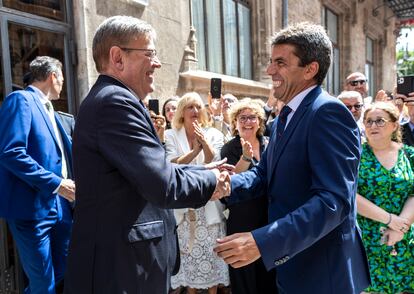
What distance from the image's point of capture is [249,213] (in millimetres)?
3111

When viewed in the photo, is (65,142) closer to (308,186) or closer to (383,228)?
(308,186)

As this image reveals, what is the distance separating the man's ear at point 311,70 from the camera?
1618 millimetres

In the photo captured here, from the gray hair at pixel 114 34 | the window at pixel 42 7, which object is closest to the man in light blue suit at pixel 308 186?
the gray hair at pixel 114 34

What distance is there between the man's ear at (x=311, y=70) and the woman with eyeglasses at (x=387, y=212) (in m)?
1.36

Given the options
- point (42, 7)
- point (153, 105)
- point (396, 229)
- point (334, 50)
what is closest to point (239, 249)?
point (396, 229)

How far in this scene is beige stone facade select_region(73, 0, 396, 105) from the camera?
3.96 meters

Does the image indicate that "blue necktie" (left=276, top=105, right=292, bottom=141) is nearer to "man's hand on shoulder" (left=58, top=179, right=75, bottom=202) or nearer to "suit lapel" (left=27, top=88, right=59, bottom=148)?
"man's hand on shoulder" (left=58, top=179, right=75, bottom=202)

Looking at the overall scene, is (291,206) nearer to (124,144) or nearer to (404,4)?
(124,144)

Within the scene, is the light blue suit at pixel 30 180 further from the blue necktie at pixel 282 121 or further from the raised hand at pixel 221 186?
the blue necktie at pixel 282 121

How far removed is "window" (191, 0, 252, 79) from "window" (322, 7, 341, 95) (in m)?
5.15

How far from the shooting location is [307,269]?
1554 millimetres

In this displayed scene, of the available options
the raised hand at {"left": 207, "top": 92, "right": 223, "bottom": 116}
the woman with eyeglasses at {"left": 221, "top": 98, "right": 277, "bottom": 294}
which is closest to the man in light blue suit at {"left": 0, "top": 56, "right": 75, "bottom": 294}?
the woman with eyeglasses at {"left": 221, "top": 98, "right": 277, "bottom": 294}

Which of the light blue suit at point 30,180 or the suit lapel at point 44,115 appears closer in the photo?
the light blue suit at point 30,180

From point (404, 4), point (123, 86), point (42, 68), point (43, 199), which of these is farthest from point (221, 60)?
point (404, 4)
